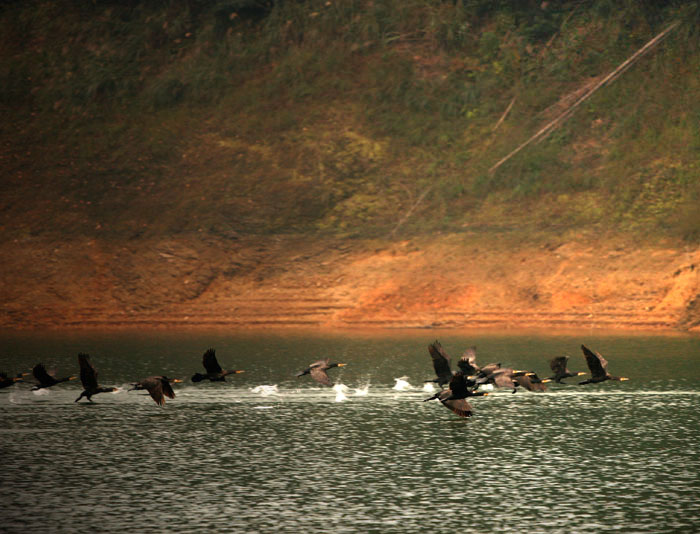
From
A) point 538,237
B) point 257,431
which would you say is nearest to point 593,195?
point 538,237

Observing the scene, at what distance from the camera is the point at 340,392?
98.2ft

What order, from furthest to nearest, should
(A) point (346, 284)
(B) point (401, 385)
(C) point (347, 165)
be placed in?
(C) point (347, 165)
(A) point (346, 284)
(B) point (401, 385)

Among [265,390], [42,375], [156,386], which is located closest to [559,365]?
[265,390]

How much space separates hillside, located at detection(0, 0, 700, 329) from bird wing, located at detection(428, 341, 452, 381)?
2135 centimetres

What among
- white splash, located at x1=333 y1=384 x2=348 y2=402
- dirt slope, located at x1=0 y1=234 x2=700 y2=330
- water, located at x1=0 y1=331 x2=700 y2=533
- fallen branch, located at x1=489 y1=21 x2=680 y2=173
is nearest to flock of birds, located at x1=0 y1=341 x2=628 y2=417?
water, located at x1=0 y1=331 x2=700 y2=533

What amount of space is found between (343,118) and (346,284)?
1443cm

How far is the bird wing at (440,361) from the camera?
1049 inches

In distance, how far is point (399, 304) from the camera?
165ft

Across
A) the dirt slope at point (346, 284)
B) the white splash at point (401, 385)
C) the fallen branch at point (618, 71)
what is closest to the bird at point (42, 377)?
the white splash at point (401, 385)

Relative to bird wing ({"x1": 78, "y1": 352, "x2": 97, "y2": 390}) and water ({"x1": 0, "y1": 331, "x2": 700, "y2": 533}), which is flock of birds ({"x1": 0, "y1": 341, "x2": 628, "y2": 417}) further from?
water ({"x1": 0, "y1": 331, "x2": 700, "y2": 533})

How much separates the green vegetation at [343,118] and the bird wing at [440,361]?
26.9 meters

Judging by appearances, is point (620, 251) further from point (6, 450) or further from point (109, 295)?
point (6, 450)

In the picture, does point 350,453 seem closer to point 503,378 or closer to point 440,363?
point 440,363

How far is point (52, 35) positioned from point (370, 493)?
59.0 meters
